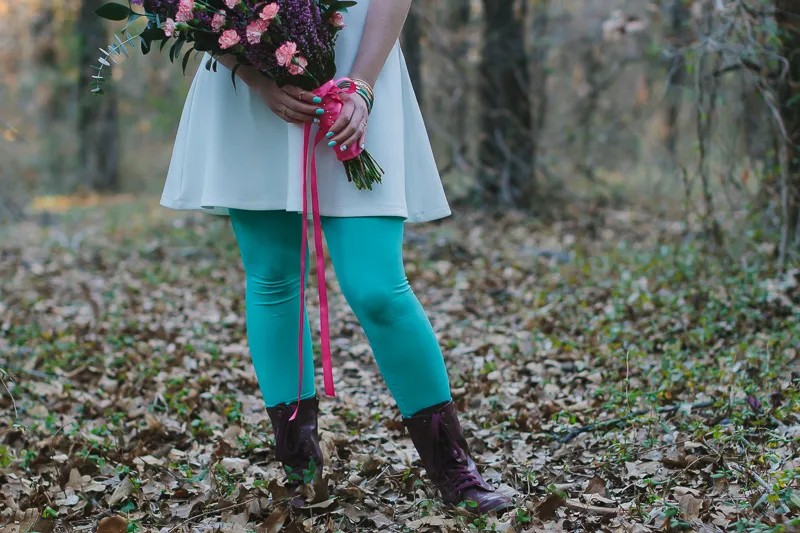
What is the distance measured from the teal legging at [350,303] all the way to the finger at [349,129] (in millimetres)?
214

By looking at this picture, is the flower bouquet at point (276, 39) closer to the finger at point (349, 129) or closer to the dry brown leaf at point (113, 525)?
the finger at point (349, 129)

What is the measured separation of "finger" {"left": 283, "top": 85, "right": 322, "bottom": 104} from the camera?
2127mm

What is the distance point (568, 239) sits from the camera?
23.7ft

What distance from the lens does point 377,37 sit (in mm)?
2184

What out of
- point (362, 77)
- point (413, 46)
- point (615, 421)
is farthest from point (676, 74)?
point (362, 77)

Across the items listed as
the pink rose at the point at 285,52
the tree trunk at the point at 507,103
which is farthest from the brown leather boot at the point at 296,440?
the tree trunk at the point at 507,103

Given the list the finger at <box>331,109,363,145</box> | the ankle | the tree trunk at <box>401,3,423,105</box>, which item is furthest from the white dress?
the tree trunk at <box>401,3,423,105</box>

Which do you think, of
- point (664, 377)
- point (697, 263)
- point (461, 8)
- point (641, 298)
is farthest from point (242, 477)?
point (461, 8)

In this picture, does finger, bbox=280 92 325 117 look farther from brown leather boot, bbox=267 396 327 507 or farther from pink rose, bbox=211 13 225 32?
brown leather boot, bbox=267 396 327 507

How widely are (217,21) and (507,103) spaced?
707cm

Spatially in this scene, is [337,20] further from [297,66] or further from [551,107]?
[551,107]

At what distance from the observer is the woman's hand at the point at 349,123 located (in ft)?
6.91

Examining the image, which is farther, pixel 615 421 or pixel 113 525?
pixel 615 421

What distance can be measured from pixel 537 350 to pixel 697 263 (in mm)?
1602
